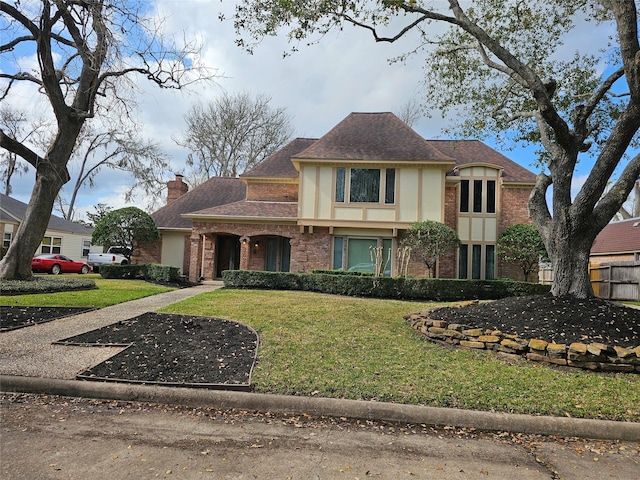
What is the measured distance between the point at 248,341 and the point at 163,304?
468 cm

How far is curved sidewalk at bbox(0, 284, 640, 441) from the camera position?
3.82m

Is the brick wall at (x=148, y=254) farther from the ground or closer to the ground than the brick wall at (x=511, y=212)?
closer to the ground

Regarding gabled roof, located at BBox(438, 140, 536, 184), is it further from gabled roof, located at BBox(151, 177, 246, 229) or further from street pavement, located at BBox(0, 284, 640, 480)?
street pavement, located at BBox(0, 284, 640, 480)

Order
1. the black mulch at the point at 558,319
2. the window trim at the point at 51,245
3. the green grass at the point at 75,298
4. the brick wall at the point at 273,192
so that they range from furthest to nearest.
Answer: the window trim at the point at 51,245 → the brick wall at the point at 273,192 → the green grass at the point at 75,298 → the black mulch at the point at 558,319

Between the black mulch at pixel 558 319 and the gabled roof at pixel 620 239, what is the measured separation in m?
16.7

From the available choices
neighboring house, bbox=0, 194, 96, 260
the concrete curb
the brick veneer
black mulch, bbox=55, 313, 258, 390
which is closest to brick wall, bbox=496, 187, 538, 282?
the brick veneer

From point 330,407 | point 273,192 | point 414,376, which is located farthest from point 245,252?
point 330,407

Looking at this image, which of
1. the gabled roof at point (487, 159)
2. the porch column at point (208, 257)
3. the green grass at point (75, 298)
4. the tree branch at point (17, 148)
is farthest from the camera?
the gabled roof at point (487, 159)

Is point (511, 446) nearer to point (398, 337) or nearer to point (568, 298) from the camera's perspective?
point (398, 337)

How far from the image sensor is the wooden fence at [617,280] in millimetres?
16625

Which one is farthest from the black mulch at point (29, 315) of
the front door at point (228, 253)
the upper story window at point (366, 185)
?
the front door at point (228, 253)

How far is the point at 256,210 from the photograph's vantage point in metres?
17.8

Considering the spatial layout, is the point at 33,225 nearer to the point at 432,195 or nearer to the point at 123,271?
the point at 123,271

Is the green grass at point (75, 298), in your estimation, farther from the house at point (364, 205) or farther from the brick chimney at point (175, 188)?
the brick chimney at point (175, 188)
